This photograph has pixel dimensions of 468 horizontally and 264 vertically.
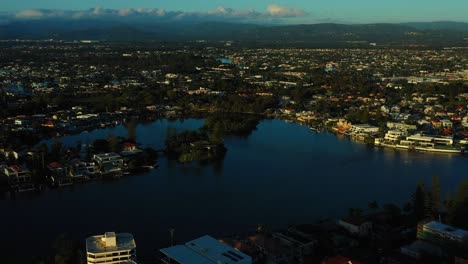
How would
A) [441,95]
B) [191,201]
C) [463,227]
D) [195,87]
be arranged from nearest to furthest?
[463,227]
[191,201]
[441,95]
[195,87]

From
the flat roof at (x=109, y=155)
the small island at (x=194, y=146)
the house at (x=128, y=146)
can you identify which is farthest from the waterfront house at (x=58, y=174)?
the small island at (x=194, y=146)

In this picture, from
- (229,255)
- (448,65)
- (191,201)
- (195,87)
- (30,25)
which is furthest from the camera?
(30,25)

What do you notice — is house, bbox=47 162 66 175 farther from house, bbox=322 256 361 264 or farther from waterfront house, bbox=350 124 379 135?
waterfront house, bbox=350 124 379 135

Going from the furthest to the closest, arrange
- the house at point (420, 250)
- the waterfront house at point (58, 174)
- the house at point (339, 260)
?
the waterfront house at point (58, 174), the house at point (420, 250), the house at point (339, 260)

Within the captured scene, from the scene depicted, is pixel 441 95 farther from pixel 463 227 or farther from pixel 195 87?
pixel 463 227

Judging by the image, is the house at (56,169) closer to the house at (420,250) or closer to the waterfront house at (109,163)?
the waterfront house at (109,163)

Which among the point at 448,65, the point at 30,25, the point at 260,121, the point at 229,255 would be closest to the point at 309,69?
the point at 448,65
